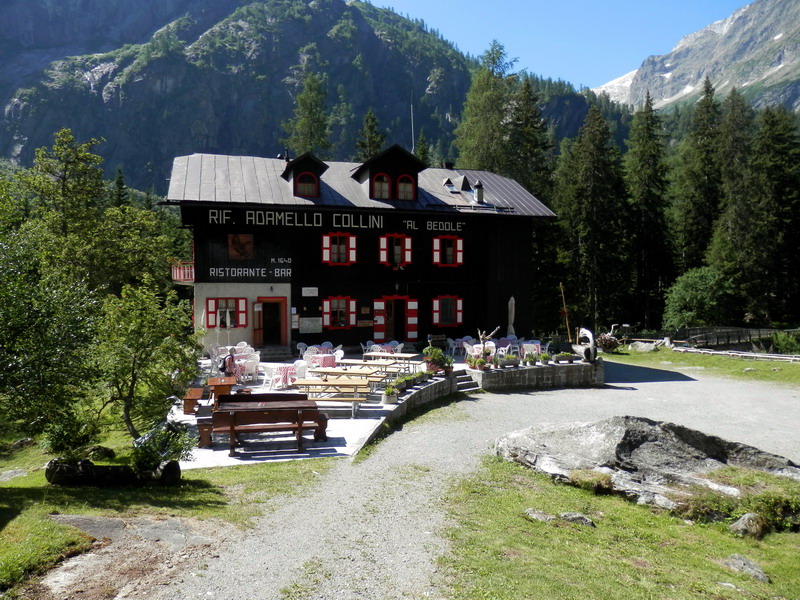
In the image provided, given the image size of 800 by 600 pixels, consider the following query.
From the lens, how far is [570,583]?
6.17 m

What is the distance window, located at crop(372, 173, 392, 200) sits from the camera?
2542 centimetres

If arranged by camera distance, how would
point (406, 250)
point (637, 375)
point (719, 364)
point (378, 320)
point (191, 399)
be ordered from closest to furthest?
point (191, 399), point (637, 375), point (378, 320), point (406, 250), point (719, 364)

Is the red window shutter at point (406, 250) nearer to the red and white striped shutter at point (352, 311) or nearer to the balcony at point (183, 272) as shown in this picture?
the red and white striped shutter at point (352, 311)

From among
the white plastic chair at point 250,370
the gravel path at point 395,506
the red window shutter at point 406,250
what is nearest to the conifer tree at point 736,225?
the red window shutter at point 406,250

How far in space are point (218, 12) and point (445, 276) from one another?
611 ft

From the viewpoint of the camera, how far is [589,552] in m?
7.20

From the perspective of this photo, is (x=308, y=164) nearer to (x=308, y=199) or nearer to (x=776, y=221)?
(x=308, y=199)

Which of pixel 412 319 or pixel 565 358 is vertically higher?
pixel 412 319

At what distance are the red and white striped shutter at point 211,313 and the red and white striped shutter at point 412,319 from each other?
300 inches

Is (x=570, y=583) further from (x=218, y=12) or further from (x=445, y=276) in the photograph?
(x=218, y=12)

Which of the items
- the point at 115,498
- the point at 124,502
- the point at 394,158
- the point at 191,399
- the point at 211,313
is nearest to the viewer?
the point at 124,502

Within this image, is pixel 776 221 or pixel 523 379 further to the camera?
pixel 776 221

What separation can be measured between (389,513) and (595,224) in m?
32.9

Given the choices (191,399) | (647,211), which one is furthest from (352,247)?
(647,211)
